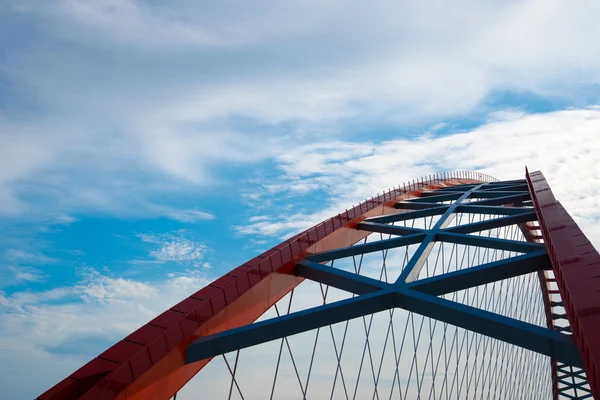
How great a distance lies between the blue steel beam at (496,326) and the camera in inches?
254

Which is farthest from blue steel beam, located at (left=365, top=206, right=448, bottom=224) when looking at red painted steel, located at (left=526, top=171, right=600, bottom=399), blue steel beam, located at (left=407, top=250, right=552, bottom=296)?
blue steel beam, located at (left=407, top=250, right=552, bottom=296)

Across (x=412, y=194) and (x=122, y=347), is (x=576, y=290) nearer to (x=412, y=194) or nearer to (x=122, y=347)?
(x=122, y=347)

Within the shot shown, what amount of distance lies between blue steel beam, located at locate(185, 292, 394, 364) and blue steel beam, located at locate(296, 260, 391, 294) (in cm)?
112

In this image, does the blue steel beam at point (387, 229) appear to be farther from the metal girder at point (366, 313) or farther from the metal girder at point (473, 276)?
the metal girder at point (366, 313)

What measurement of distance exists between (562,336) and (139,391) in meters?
5.87

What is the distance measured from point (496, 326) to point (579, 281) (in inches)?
50.4

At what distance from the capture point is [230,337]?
8.36 m

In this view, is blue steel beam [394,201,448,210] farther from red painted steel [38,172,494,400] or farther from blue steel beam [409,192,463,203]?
red painted steel [38,172,494,400]

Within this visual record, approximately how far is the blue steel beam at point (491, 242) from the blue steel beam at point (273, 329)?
4.50 metres

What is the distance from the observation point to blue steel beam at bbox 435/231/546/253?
1125 cm

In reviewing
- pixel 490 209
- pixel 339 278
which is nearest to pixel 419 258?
pixel 339 278

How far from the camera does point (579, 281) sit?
6.85 metres

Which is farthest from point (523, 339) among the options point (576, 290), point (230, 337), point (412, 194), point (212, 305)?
point (412, 194)

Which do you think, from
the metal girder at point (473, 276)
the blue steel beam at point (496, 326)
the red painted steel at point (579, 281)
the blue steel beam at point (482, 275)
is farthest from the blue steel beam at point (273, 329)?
the red painted steel at point (579, 281)
